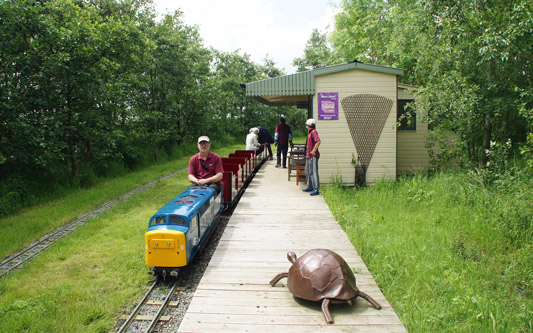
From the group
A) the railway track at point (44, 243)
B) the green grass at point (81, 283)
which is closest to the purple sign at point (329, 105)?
the green grass at point (81, 283)

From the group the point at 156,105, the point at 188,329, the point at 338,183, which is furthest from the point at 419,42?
the point at 156,105

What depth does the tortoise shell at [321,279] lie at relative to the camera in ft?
12.2

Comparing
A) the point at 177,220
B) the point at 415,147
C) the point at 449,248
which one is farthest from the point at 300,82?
the point at 177,220

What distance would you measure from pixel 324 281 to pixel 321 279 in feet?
0.12

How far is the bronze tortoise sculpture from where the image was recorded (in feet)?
12.1

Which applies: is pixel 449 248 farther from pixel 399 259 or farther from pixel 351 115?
pixel 351 115

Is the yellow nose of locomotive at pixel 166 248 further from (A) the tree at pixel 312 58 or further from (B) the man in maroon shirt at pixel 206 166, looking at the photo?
(A) the tree at pixel 312 58

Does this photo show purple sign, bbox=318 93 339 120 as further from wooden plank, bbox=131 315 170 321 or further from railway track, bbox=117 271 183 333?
wooden plank, bbox=131 315 170 321

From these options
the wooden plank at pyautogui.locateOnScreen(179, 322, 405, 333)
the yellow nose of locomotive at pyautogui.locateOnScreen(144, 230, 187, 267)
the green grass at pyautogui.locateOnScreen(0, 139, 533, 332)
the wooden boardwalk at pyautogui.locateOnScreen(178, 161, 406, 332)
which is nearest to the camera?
the wooden plank at pyautogui.locateOnScreen(179, 322, 405, 333)

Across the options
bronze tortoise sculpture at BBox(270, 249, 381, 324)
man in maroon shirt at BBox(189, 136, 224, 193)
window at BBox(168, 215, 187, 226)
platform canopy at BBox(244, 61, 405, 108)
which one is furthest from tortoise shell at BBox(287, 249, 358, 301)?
platform canopy at BBox(244, 61, 405, 108)

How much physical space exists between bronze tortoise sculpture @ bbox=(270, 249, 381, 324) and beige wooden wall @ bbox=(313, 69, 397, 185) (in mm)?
6735

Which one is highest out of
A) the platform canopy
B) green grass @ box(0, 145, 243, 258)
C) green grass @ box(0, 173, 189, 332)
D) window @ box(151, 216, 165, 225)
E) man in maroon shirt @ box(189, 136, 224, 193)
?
the platform canopy

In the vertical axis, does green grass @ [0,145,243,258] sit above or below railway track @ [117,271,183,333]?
above

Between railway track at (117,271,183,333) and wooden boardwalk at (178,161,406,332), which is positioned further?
railway track at (117,271,183,333)
